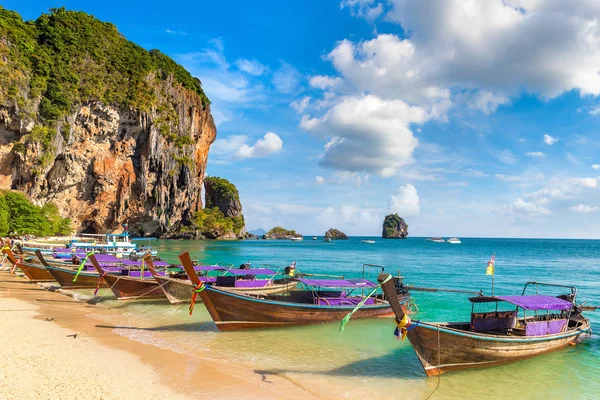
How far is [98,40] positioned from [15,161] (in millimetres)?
28783

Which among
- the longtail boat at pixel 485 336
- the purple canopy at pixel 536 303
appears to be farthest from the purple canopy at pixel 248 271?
the purple canopy at pixel 536 303

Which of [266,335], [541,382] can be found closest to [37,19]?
[266,335]

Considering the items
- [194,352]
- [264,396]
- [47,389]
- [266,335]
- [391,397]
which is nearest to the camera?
[47,389]

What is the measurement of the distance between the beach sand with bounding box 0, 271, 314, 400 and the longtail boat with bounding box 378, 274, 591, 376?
330 cm

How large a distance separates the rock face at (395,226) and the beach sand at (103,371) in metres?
187

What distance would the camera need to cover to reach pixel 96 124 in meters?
63.2

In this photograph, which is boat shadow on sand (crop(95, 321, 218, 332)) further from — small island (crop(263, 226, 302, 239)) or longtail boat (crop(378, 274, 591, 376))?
small island (crop(263, 226, 302, 239))

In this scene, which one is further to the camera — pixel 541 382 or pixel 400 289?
pixel 400 289

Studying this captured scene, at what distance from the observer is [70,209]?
2564 inches

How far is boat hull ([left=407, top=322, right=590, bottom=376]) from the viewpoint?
9.97 meters

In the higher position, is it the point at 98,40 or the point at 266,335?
the point at 98,40

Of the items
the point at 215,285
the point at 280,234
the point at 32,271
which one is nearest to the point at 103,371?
the point at 215,285

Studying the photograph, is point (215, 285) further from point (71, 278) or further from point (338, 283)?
point (71, 278)

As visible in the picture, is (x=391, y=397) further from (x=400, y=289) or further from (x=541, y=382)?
(x=400, y=289)
